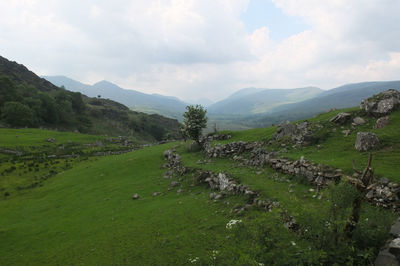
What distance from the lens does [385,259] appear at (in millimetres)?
9109

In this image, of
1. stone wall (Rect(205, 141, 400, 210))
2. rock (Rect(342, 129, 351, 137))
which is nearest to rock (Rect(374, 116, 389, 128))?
rock (Rect(342, 129, 351, 137))

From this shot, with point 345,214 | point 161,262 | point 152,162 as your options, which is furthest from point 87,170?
point 345,214

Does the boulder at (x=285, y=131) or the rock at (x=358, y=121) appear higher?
the rock at (x=358, y=121)

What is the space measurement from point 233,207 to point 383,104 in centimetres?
2393

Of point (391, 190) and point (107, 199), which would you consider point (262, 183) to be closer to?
point (391, 190)

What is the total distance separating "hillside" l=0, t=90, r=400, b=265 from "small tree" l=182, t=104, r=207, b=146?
5.88 m

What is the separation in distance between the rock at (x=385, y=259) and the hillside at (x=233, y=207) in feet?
0.20

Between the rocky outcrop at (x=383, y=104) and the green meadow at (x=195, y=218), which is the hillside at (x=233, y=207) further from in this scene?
the rocky outcrop at (x=383, y=104)

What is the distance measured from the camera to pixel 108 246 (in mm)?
18500

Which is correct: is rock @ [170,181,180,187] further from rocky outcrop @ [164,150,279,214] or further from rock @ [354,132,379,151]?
rock @ [354,132,379,151]

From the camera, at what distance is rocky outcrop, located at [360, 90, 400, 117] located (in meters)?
26.9

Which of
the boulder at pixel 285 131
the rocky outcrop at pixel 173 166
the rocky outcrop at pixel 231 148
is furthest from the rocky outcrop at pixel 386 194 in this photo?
the rocky outcrop at pixel 173 166

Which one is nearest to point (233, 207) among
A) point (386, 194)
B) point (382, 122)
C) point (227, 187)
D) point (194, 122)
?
point (227, 187)

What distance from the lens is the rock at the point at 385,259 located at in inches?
349
